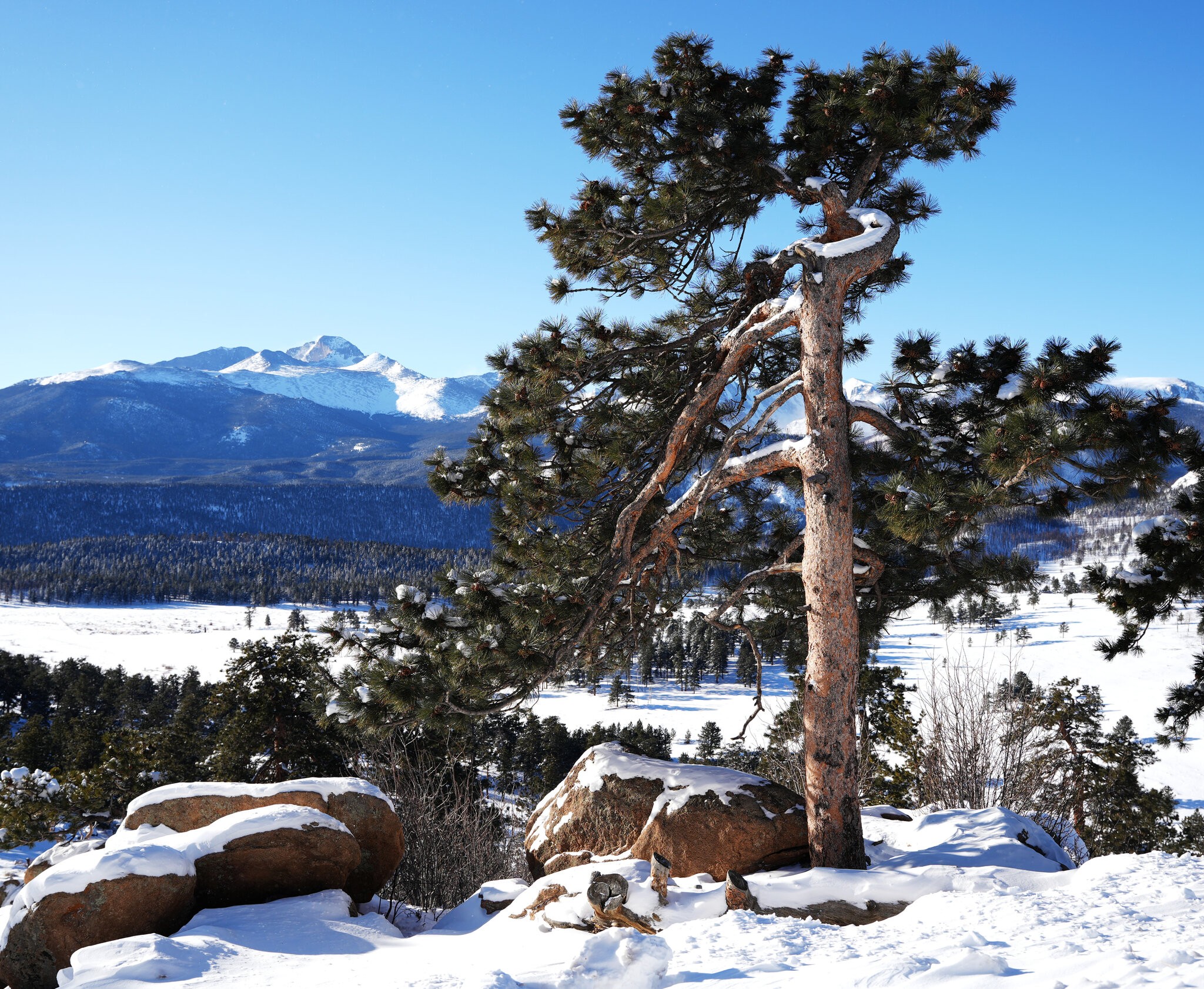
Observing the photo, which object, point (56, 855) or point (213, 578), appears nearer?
point (56, 855)

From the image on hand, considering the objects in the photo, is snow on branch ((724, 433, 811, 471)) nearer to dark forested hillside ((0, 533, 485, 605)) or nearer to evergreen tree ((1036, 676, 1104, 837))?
evergreen tree ((1036, 676, 1104, 837))

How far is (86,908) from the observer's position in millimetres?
7016

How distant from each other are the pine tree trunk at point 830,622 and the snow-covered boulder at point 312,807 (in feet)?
15.9

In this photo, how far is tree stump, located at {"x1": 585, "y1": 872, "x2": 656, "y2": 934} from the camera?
6023 mm

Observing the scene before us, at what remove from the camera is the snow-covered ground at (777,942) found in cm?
434

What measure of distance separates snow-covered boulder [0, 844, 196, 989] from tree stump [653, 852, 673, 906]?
174 inches

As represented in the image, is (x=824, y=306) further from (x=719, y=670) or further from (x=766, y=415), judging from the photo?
(x=719, y=670)

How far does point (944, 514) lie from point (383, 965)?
220 inches

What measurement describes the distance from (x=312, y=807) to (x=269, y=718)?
11267 millimetres

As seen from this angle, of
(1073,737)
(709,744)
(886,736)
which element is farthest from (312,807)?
(709,744)

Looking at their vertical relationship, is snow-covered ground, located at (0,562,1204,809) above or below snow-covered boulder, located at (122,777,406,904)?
below

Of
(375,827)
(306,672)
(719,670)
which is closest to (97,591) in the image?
(719,670)

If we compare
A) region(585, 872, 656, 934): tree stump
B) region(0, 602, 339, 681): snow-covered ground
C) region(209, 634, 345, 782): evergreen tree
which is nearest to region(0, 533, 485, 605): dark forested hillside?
region(0, 602, 339, 681): snow-covered ground

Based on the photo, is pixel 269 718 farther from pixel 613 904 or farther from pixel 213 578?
pixel 213 578
